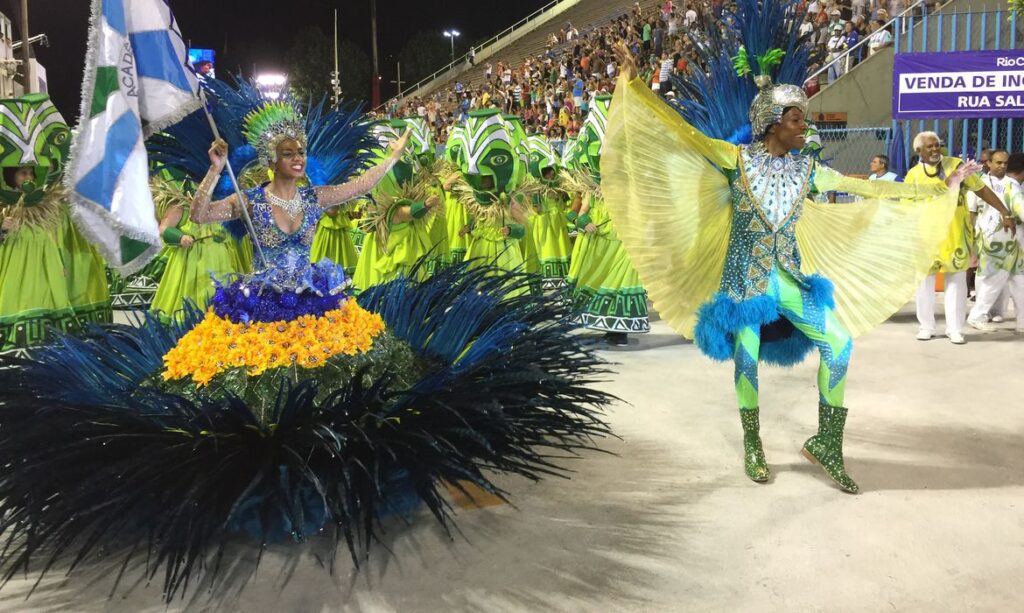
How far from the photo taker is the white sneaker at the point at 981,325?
726 cm

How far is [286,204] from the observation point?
11.6 feet

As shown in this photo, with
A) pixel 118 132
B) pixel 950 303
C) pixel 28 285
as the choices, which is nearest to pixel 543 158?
pixel 950 303

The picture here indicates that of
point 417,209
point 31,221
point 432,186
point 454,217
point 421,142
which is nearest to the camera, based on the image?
point 31,221

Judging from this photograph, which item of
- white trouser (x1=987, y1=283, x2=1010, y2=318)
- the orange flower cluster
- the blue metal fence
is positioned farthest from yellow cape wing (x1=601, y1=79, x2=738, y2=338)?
the blue metal fence

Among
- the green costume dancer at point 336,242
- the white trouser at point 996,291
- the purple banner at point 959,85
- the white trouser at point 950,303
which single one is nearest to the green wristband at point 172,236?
the green costume dancer at point 336,242

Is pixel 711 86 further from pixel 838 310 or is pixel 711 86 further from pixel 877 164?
pixel 877 164

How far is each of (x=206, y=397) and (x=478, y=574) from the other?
1.19 metres

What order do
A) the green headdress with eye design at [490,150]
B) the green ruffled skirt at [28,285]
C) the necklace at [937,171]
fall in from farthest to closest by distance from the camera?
the green headdress with eye design at [490,150], the necklace at [937,171], the green ruffled skirt at [28,285]

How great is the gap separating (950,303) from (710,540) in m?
4.88

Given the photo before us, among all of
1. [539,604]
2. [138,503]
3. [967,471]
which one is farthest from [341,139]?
[967,471]

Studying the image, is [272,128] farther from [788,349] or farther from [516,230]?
[516,230]

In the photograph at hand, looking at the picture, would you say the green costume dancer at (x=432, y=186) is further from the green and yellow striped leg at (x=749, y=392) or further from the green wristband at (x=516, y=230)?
the green and yellow striped leg at (x=749, y=392)

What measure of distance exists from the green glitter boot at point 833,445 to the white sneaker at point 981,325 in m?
4.49

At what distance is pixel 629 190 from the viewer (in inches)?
148
